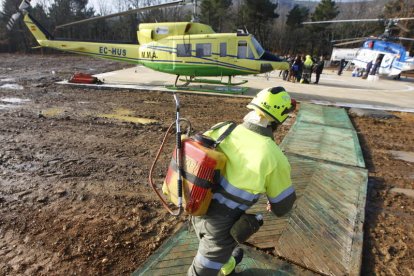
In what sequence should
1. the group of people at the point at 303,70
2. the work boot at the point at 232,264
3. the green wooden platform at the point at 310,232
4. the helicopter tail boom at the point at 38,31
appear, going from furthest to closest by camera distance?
the group of people at the point at 303,70
the helicopter tail boom at the point at 38,31
the green wooden platform at the point at 310,232
the work boot at the point at 232,264

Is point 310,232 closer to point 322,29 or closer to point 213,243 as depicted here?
point 213,243

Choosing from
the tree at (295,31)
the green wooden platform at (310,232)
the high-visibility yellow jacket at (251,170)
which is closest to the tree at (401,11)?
the tree at (295,31)

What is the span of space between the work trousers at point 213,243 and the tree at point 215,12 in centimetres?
4072

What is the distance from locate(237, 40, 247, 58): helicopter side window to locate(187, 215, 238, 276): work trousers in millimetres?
10467

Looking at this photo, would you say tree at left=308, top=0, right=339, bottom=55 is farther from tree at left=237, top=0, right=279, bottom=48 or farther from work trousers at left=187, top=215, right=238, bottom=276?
work trousers at left=187, top=215, right=238, bottom=276

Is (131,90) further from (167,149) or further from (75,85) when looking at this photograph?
(167,149)

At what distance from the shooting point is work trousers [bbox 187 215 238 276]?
2.32 m

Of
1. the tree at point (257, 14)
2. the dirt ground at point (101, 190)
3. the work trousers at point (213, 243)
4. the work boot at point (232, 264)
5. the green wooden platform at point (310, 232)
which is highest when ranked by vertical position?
the tree at point (257, 14)

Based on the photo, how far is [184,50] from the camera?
39.9ft

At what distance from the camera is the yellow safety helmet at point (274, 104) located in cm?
225

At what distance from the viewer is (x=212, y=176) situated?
2117mm

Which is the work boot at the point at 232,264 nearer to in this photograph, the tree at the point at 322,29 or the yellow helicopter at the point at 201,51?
the yellow helicopter at the point at 201,51

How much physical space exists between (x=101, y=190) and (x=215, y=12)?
3991 cm

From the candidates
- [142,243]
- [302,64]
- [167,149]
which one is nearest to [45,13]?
[302,64]
